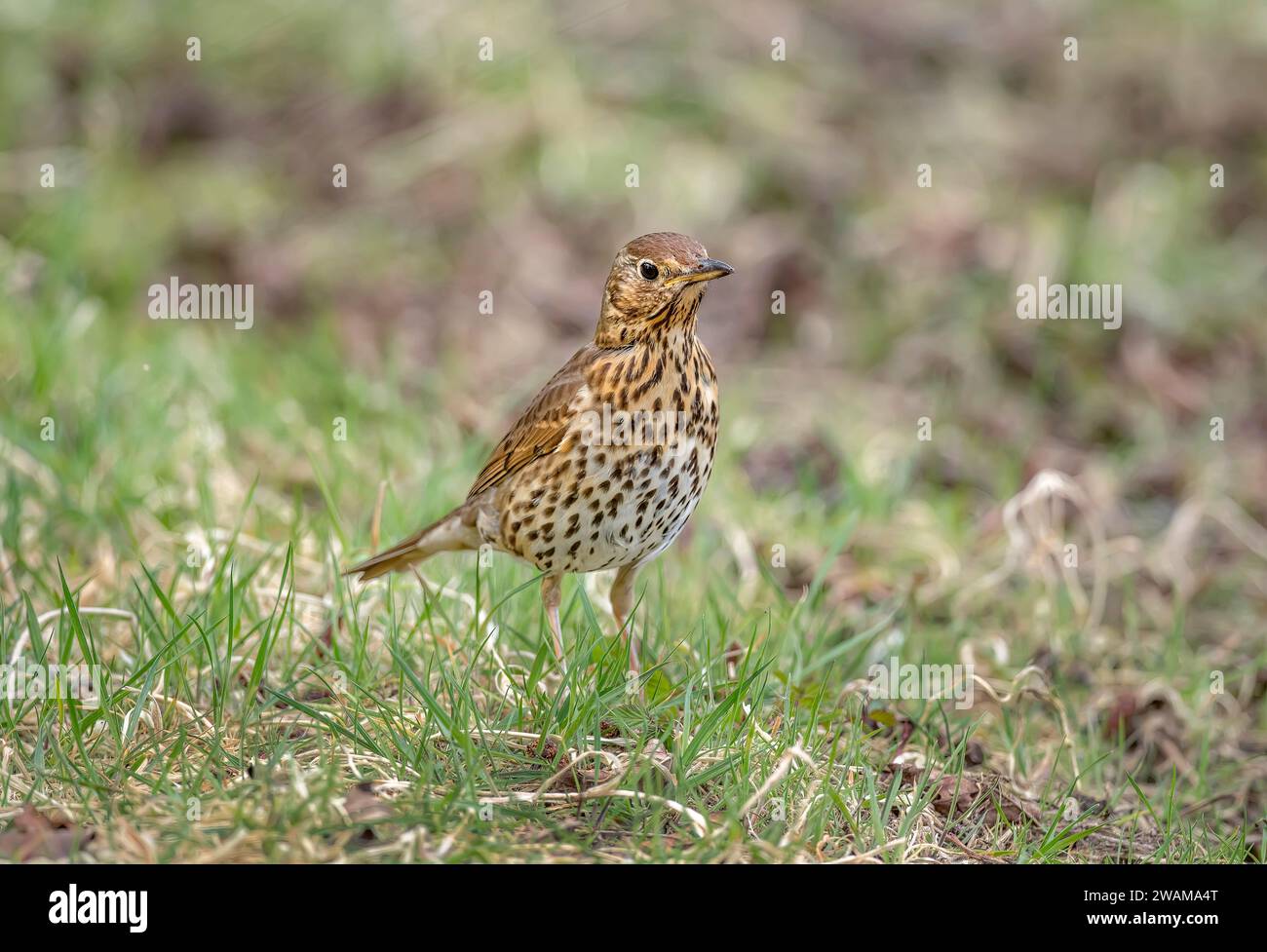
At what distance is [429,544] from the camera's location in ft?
17.0

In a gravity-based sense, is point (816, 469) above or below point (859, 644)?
above

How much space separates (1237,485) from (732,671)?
411cm

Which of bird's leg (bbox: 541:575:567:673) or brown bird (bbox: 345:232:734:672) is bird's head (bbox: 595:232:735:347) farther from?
bird's leg (bbox: 541:575:567:673)

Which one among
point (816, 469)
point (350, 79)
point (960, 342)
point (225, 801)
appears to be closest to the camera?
point (225, 801)

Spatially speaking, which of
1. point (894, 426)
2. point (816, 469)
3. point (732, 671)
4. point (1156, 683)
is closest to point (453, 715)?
point (732, 671)

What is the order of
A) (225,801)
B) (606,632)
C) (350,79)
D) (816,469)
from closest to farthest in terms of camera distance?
1. (225,801)
2. (606,632)
3. (816,469)
4. (350,79)

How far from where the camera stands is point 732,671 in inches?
201

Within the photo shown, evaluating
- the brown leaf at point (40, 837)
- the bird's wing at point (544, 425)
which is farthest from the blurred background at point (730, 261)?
the brown leaf at point (40, 837)

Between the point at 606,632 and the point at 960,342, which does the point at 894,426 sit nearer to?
the point at 960,342

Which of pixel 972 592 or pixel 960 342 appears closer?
pixel 972 592

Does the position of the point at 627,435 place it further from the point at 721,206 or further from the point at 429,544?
the point at 721,206

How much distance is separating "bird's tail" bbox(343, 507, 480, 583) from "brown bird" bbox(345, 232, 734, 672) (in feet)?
0.93

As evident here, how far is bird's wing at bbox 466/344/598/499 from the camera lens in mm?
4805

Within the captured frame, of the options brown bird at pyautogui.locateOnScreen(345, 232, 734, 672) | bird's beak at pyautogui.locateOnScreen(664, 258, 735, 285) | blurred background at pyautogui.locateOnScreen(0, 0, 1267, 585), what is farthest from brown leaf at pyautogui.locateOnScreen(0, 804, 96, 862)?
blurred background at pyautogui.locateOnScreen(0, 0, 1267, 585)
